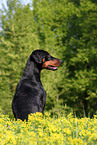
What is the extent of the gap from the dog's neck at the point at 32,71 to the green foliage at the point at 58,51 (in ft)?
40.2

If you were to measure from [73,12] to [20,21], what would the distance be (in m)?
5.58

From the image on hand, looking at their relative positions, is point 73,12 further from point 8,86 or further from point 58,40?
point 8,86

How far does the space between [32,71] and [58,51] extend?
53.5ft

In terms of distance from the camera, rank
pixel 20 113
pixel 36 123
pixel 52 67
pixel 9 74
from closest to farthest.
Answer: pixel 36 123
pixel 20 113
pixel 52 67
pixel 9 74

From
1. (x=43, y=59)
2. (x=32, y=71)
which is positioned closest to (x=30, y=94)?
(x=32, y=71)

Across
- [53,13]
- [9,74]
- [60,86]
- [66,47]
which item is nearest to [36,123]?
[9,74]

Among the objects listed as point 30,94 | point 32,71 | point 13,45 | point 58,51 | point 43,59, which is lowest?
point 58,51

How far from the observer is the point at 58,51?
2122 cm

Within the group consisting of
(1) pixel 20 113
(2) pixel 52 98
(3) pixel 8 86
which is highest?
(1) pixel 20 113

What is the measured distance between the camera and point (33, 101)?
434 cm

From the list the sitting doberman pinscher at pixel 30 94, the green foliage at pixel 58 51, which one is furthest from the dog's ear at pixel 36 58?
the green foliage at pixel 58 51

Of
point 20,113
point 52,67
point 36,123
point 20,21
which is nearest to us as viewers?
point 36,123

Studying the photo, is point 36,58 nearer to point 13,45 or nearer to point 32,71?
point 32,71

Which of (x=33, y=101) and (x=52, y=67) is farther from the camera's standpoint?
(x=52, y=67)
